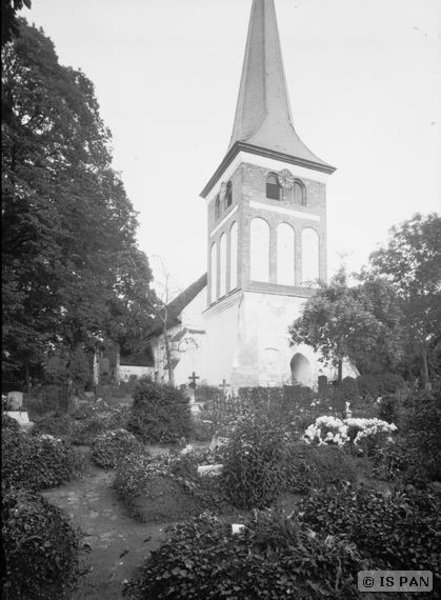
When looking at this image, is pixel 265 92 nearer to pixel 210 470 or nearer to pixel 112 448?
pixel 112 448

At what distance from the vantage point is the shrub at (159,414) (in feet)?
30.4

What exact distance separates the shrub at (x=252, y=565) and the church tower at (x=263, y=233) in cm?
1655

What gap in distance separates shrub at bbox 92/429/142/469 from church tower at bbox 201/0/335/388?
1241 centimetres

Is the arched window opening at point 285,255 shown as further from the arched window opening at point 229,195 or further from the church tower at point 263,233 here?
the arched window opening at point 229,195

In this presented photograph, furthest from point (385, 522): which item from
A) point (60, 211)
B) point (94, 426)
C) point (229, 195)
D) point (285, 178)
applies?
point (229, 195)

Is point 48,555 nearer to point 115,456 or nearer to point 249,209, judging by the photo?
point 115,456

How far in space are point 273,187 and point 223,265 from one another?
495 centimetres

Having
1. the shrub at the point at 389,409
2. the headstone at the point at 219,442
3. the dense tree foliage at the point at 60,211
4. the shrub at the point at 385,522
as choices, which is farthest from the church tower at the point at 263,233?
the shrub at the point at 385,522

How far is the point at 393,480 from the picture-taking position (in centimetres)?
612

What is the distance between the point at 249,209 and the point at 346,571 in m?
20.0

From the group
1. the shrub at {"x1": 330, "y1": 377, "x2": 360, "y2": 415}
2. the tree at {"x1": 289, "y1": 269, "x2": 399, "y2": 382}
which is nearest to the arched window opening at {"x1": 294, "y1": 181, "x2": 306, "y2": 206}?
the tree at {"x1": 289, "y1": 269, "x2": 399, "y2": 382}

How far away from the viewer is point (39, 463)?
6.18m

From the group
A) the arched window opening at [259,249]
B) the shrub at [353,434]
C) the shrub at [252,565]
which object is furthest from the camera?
the arched window opening at [259,249]

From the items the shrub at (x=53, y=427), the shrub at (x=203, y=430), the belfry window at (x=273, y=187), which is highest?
the belfry window at (x=273, y=187)
